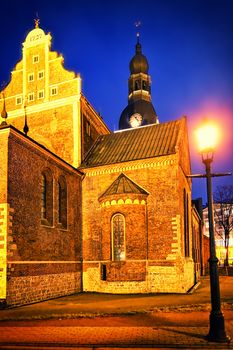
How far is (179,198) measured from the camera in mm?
24375

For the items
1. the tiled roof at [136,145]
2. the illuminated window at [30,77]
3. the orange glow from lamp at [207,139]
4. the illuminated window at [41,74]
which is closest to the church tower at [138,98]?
the tiled roof at [136,145]

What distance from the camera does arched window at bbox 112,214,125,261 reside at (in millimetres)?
24391

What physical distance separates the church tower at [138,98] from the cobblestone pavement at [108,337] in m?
42.1

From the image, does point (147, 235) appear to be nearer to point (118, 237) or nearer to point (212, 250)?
point (118, 237)

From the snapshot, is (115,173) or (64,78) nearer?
(115,173)

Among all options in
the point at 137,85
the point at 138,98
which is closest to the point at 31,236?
the point at 138,98

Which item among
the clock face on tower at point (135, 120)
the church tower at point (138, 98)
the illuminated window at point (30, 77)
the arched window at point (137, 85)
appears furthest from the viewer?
the arched window at point (137, 85)

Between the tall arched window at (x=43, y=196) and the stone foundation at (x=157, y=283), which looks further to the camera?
the stone foundation at (x=157, y=283)

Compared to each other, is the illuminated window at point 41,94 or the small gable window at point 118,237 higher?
the illuminated window at point 41,94

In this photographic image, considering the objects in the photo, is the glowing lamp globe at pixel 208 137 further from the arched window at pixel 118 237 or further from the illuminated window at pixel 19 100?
the illuminated window at pixel 19 100

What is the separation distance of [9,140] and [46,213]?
5517mm

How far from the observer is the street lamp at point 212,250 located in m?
9.87

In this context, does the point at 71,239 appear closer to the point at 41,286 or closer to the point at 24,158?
the point at 41,286

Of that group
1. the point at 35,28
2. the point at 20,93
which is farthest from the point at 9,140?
the point at 35,28
